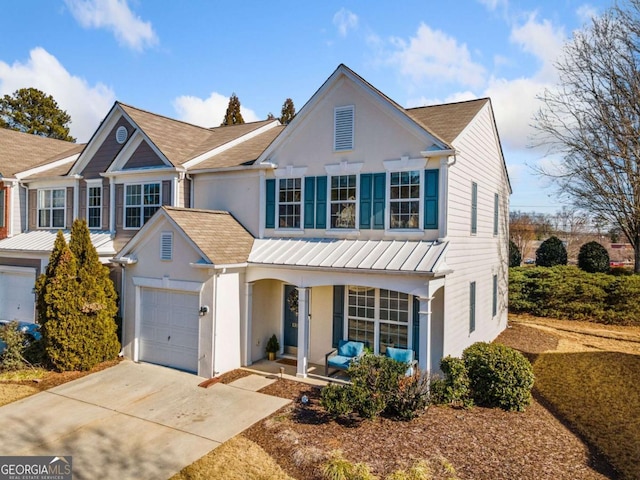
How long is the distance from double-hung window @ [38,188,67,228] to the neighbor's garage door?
830 centimetres

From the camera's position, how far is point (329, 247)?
12242 mm

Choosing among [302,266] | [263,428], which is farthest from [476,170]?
[263,428]

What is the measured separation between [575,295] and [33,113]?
1839 inches

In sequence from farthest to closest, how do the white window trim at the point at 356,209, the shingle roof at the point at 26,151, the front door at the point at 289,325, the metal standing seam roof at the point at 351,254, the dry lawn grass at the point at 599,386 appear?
1. the shingle roof at the point at 26,151
2. the front door at the point at 289,325
3. the white window trim at the point at 356,209
4. the metal standing seam roof at the point at 351,254
5. the dry lawn grass at the point at 599,386

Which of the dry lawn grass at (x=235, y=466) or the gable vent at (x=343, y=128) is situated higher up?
the gable vent at (x=343, y=128)

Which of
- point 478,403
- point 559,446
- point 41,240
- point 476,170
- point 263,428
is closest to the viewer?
point 559,446

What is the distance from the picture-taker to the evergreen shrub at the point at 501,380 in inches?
373

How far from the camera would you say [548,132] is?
2325 cm

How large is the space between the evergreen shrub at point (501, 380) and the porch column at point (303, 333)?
4.29 metres

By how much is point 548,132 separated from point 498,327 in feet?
40.3

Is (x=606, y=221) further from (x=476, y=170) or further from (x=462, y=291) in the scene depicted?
(x=462, y=291)

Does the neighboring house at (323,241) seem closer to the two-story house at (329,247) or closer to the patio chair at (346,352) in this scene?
the two-story house at (329,247)

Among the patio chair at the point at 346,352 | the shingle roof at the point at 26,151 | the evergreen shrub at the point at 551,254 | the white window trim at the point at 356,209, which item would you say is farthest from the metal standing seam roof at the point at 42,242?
the evergreen shrub at the point at 551,254

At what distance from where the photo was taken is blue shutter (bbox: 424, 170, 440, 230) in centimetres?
1134
